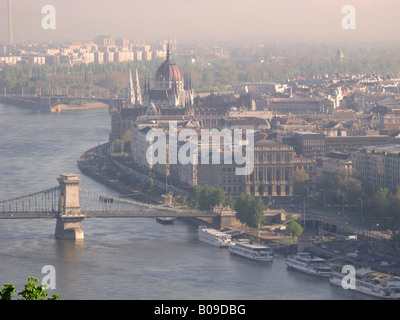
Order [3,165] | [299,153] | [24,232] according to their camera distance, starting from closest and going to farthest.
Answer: [24,232], [299,153], [3,165]

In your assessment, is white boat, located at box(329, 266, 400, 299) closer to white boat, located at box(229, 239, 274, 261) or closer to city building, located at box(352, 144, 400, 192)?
white boat, located at box(229, 239, 274, 261)

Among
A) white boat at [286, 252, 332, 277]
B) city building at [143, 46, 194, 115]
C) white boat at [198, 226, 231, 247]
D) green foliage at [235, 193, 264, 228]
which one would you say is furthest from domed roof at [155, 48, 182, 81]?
white boat at [286, 252, 332, 277]

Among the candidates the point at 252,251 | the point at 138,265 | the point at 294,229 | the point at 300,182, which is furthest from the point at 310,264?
the point at 300,182

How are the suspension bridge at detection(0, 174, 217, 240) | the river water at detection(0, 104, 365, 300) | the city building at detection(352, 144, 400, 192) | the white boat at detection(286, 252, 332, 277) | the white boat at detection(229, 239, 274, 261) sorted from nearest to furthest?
the river water at detection(0, 104, 365, 300) < the white boat at detection(286, 252, 332, 277) < the white boat at detection(229, 239, 274, 261) < the suspension bridge at detection(0, 174, 217, 240) < the city building at detection(352, 144, 400, 192)

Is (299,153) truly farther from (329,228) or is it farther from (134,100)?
(134,100)

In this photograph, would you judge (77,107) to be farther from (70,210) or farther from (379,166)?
(70,210)

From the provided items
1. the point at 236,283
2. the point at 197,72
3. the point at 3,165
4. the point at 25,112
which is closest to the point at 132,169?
the point at 3,165
